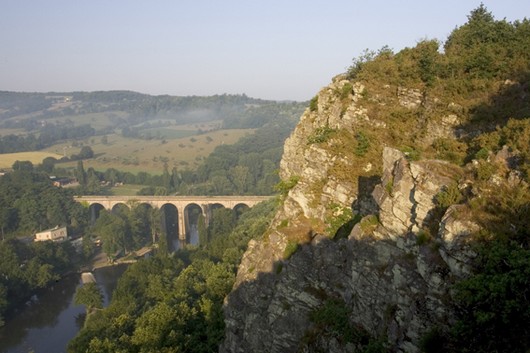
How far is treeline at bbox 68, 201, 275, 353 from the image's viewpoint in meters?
27.2

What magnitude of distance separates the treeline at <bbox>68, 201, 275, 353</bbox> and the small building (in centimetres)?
3666

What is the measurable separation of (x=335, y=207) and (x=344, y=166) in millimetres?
1730

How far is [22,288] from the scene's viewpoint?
6125 centimetres

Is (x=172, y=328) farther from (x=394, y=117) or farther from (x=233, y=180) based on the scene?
(x=233, y=180)

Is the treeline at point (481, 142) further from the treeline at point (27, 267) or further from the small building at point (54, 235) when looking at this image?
the small building at point (54, 235)

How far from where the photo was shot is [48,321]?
57.0m

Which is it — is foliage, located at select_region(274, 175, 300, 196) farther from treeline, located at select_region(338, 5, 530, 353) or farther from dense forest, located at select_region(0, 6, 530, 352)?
treeline, located at select_region(338, 5, 530, 353)

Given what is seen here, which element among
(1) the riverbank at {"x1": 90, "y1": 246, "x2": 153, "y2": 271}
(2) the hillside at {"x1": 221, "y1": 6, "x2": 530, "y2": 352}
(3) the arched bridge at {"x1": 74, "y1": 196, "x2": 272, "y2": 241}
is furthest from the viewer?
(3) the arched bridge at {"x1": 74, "y1": 196, "x2": 272, "y2": 241}

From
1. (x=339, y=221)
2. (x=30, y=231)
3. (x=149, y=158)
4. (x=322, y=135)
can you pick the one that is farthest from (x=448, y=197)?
(x=149, y=158)

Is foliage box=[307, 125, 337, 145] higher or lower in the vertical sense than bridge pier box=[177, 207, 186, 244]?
higher

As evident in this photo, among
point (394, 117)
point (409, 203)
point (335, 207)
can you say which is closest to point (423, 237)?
point (409, 203)

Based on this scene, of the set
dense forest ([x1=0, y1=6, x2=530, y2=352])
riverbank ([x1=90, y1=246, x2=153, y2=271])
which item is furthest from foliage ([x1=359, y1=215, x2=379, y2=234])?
riverbank ([x1=90, y1=246, x2=153, y2=271])

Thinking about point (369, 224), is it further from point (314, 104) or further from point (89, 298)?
point (89, 298)

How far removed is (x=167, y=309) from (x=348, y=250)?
18597mm
